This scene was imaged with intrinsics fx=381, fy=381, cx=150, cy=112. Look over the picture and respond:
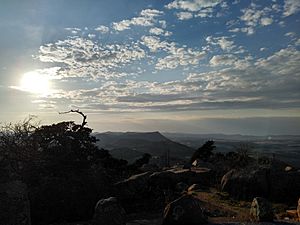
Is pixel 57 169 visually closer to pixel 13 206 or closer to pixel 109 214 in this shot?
pixel 109 214

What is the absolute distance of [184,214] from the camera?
1683 cm

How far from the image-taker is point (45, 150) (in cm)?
2144

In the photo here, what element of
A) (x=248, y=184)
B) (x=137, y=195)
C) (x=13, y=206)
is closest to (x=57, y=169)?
(x=137, y=195)

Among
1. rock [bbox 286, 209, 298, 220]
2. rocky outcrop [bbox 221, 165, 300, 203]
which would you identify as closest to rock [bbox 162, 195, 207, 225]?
rock [bbox 286, 209, 298, 220]

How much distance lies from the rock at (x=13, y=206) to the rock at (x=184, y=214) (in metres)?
6.95

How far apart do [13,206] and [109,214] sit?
14.9 ft

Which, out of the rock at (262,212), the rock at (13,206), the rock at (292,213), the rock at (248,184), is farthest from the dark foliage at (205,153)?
the rock at (13,206)

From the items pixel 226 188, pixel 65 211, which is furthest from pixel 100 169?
pixel 226 188

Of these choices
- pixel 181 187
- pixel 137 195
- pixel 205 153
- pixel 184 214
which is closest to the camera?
pixel 184 214

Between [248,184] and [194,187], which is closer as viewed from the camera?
[248,184]

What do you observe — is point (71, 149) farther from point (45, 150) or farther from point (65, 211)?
point (65, 211)

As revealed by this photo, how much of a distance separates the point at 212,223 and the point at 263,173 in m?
9.34

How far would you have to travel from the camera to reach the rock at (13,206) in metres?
11.8

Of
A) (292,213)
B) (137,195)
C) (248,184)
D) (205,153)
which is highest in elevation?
(205,153)
